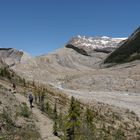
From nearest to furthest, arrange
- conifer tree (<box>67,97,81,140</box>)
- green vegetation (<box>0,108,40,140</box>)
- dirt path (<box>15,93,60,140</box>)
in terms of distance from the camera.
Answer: green vegetation (<box>0,108,40,140</box>) → conifer tree (<box>67,97,81,140</box>) → dirt path (<box>15,93,60,140</box>)

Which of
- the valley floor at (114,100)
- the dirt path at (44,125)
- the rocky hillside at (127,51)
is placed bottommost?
the valley floor at (114,100)

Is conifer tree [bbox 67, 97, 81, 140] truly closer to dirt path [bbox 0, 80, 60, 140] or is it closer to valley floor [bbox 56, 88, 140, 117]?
dirt path [bbox 0, 80, 60, 140]

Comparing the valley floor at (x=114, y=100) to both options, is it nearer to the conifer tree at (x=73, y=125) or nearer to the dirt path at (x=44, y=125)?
the dirt path at (x=44, y=125)

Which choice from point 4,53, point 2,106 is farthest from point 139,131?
point 4,53

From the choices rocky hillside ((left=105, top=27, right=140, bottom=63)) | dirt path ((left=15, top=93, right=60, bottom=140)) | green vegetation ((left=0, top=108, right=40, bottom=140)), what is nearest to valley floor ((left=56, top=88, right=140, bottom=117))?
dirt path ((left=15, top=93, right=60, bottom=140))

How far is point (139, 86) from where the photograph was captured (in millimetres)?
78938

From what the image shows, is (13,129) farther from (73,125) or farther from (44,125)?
(44,125)

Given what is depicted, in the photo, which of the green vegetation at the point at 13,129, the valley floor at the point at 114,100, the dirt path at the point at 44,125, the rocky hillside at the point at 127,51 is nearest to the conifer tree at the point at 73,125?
the dirt path at the point at 44,125

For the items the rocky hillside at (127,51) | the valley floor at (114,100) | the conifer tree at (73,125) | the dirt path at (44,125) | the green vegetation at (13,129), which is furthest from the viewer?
the rocky hillside at (127,51)

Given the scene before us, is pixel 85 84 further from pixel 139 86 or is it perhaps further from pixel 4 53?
pixel 4 53

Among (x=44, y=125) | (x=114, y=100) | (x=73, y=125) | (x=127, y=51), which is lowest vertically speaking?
(x=114, y=100)

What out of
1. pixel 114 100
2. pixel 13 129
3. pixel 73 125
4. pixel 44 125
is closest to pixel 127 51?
pixel 114 100

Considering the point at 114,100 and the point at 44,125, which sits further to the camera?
the point at 114,100

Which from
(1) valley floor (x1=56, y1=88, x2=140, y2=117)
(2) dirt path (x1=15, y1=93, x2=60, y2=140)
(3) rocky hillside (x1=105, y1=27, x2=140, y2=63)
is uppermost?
(3) rocky hillside (x1=105, y1=27, x2=140, y2=63)
